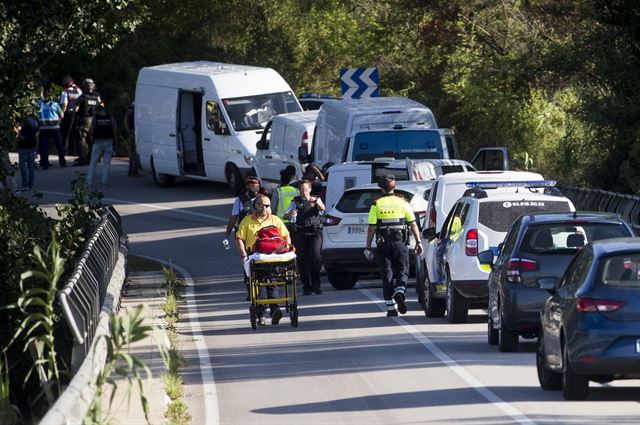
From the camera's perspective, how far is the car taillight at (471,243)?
1897 cm

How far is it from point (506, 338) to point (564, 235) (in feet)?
4.06

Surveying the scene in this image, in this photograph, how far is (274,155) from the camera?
34.7 m

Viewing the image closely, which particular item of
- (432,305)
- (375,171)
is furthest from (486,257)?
(375,171)

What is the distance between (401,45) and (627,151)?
11.3m

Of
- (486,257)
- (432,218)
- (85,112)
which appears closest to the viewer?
(486,257)

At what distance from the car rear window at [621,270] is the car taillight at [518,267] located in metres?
3.45

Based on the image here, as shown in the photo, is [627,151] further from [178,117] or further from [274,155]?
[178,117]

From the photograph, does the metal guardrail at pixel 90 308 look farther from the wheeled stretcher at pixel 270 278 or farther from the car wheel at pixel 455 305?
the car wheel at pixel 455 305

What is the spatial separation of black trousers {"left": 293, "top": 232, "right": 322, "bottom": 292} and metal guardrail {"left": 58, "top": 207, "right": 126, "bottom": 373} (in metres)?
2.64

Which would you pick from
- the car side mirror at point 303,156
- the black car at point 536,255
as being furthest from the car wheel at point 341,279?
the black car at point 536,255

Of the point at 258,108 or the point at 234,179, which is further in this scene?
the point at 258,108

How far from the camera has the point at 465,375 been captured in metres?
15.0

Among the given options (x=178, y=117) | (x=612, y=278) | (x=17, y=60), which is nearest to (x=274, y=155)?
(x=178, y=117)

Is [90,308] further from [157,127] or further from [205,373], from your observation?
[157,127]
